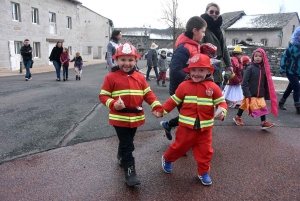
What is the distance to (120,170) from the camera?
3.44 meters

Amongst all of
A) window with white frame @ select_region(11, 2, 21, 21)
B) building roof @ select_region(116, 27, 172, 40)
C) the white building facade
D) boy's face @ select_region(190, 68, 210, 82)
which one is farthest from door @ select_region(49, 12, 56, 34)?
building roof @ select_region(116, 27, 172, 40)

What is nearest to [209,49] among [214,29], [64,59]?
[214,29]

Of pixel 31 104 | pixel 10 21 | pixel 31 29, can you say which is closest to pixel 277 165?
pixel 31 104

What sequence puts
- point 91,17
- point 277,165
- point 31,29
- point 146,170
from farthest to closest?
point 91,17, point 31,29, point 277,165, point 146,170

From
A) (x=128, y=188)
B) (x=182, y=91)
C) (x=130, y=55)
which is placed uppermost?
(x=130, y=55)

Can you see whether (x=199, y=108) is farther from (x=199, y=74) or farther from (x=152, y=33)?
(x=152, y=33)

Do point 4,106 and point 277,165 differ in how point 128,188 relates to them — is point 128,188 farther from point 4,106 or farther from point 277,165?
point 4,106

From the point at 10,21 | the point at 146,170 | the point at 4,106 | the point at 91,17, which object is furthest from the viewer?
the point at 91,17

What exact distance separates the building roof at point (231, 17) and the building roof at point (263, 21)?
497 mm

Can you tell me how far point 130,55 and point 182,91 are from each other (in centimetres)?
74

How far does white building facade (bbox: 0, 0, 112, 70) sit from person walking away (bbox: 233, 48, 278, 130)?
1875 centimetres

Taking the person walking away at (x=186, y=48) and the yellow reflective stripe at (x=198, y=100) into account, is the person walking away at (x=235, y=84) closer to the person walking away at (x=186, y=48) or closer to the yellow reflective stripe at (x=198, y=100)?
the person walking away at (x=186, y=48)

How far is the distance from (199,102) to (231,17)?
115 feet

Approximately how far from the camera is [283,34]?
1189 inches
